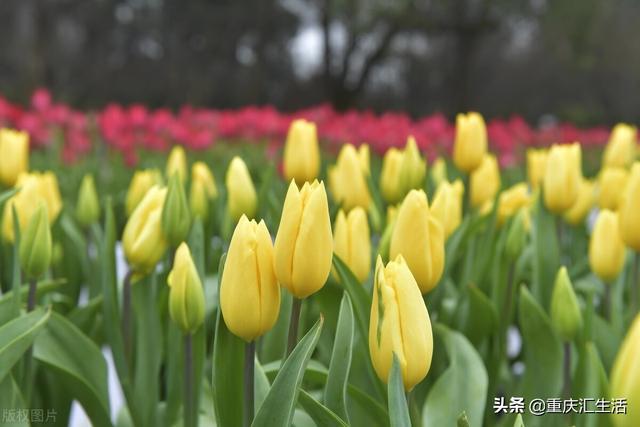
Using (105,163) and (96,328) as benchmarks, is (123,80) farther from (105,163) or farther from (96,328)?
(96,328)

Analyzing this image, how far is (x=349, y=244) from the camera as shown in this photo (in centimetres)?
112

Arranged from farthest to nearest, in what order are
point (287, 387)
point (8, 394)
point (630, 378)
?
point (8, 394) < point (287, 387) < point (630, 378)

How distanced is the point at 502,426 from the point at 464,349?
117 mm

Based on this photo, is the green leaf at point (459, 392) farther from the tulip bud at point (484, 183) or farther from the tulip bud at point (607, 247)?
the tulip bud at point (484, 183)

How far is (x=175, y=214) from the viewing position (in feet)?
3.85

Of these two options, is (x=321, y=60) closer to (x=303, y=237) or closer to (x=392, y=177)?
(x=392, y=177)

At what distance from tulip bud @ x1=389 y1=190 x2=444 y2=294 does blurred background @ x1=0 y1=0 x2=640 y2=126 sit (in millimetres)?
13844

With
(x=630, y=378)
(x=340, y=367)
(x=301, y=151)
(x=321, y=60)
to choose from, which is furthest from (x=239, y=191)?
(x=321, y=60)

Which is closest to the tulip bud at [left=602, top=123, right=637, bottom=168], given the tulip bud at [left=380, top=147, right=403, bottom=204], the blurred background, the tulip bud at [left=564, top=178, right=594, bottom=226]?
the tulip bud at [left=564, top=178, right=594, bottom=226]

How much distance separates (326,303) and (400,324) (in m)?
0.52

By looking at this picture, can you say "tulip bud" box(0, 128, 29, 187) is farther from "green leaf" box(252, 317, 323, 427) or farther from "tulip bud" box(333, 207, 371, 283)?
"green leaf" box(252, 317, 323, 427)

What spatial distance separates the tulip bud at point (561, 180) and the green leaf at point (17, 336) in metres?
0.95

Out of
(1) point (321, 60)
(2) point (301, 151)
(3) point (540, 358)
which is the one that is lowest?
(1) point (321, 60)

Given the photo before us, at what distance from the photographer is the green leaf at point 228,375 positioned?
0.88 meters
